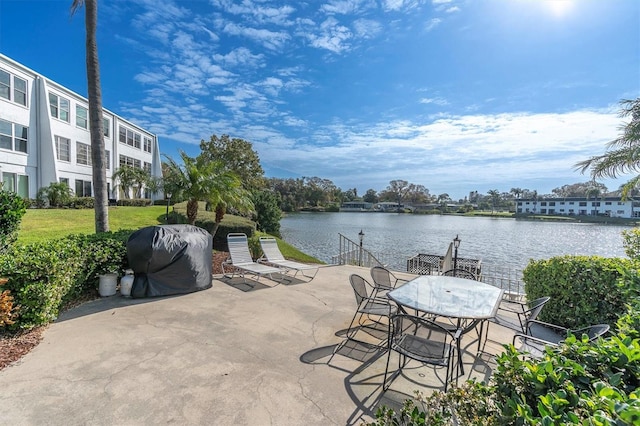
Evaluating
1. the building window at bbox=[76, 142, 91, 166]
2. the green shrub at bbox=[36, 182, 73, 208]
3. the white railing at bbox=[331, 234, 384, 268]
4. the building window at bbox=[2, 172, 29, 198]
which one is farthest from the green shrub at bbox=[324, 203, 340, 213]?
the white railing at bbox=[331, 234, 384, 268]

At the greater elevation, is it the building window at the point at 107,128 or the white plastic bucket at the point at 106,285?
the building window at the point at 107,128

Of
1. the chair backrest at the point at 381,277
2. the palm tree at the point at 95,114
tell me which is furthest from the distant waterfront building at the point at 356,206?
the chair backrest at the point at 381,277

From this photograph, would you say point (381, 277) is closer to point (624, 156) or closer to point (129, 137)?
point (624, 156)

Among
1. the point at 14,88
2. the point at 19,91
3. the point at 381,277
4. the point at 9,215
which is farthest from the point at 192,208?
the point at 19,91

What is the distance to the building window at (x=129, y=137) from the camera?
25016 millimetres

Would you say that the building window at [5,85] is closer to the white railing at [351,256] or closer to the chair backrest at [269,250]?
the chair backrest at [269,250]

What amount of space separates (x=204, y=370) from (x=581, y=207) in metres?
84.3

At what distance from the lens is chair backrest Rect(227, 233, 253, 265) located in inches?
282

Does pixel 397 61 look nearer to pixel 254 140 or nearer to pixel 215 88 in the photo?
pixel 215 88

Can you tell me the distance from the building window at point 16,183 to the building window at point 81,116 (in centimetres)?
577

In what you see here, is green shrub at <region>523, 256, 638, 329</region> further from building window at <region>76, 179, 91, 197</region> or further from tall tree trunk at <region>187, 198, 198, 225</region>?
building window at <region>76, 179, 91, 197</region>

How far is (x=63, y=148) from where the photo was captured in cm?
1872

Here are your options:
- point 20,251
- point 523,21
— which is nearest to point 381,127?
point 523,21

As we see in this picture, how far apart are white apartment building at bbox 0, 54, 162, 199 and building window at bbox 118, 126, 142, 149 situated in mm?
2241
